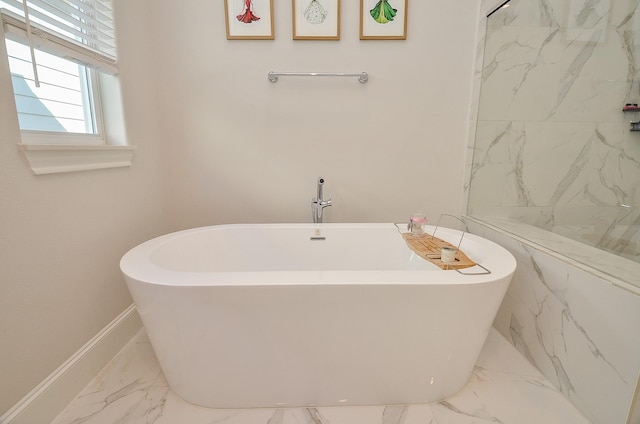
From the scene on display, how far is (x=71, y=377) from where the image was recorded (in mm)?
996

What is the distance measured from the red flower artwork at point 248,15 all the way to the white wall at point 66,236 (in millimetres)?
529

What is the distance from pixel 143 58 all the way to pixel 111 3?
0.89 ft

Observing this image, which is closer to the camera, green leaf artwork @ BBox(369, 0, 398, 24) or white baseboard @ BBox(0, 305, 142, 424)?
white baseboard @ BBox(0, 305, 142, 424)

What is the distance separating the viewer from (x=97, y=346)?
3.70ft

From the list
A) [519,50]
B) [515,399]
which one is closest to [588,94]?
[519,50]

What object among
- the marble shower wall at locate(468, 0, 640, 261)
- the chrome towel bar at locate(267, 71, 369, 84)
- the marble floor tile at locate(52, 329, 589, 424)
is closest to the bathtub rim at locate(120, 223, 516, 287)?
the marble floor tile at locate(52, 329, 589, 424)

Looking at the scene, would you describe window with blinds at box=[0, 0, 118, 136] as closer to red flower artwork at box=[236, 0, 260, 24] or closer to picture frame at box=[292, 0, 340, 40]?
red flower artwork at box=[236, 0, 260, 24]

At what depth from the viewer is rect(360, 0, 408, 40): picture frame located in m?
1.53

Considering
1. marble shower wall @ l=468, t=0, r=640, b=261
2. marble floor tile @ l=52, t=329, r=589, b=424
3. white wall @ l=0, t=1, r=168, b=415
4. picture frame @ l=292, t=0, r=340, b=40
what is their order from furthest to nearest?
picture frame @ l=292, t=0, r=340, b=40
marble shower wall @ l=468, t=0, r=640, b=261
marble floor tile @ l=52, t=329, r=589, b=424
white wall @ l=0, t=1, r=168, b=415

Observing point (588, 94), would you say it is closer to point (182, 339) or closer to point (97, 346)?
point (182, 339)

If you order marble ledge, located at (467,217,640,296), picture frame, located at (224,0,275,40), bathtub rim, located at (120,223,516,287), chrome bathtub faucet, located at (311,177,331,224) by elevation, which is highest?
picture frame, located at (224,0,275,40)

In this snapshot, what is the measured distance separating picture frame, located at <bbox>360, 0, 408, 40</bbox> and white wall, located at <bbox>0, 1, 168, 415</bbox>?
48.5 inches

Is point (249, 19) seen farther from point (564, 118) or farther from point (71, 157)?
point (564, 118)

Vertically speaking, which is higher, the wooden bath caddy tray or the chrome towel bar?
the chrome towel bar
